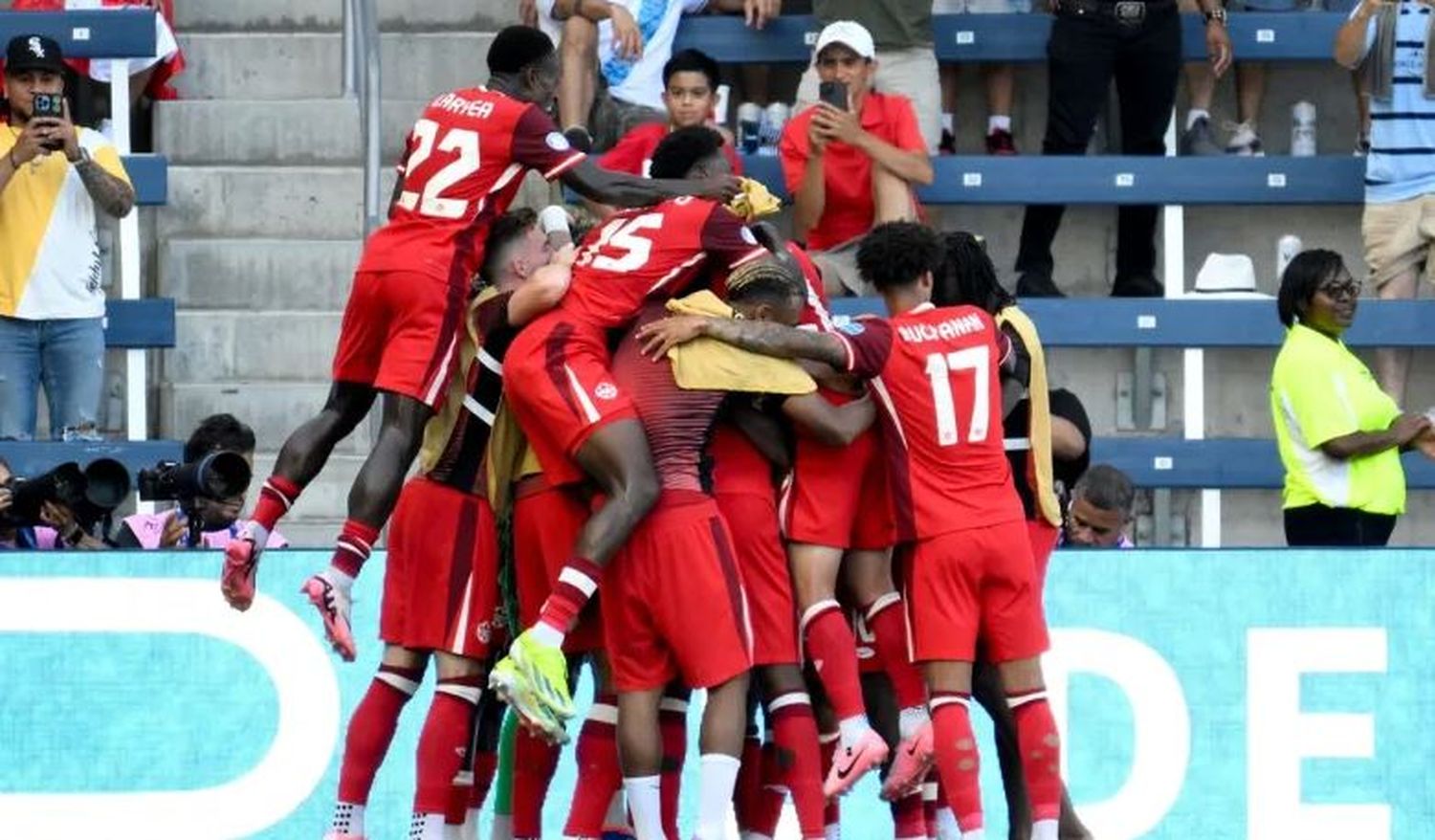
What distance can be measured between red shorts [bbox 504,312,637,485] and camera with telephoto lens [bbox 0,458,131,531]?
7.89 ft

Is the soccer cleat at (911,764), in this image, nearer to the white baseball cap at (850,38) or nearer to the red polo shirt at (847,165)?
the red polo shirt at (847,165)

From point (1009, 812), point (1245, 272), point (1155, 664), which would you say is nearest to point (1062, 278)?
point (1245, 272)

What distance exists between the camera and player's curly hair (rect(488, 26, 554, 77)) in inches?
455

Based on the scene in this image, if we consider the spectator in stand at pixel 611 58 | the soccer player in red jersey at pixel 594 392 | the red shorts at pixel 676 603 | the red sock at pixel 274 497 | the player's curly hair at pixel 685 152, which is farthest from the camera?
the spectator in stand at pixel 611 58

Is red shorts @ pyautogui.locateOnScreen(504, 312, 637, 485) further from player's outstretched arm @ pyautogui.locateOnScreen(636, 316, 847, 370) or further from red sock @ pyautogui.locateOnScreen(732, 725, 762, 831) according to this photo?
red sock @ pyautogui.locateOnScreen(732, 725, 762, 831)

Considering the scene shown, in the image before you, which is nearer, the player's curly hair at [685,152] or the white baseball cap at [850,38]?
the player's curly hair at [685,152]

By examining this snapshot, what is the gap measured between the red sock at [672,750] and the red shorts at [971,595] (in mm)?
803

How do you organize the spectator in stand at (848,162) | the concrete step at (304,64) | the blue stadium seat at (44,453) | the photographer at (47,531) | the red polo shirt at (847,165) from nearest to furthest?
the photographer at (47,531)
the blue stadium seat at (44,453)
the spectator in stand at (848,162)
the red polo shirt at (847,165)
the concrete step at (304,64)

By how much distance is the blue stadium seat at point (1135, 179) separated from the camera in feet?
51.4

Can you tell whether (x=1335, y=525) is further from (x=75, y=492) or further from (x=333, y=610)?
(x=75, y=492)

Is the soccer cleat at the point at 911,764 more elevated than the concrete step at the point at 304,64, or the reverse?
the concrete step at the point at 304,64

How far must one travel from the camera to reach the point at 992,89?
16203 millimetres

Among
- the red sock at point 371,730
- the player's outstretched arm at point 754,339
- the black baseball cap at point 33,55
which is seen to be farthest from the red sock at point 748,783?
the black baseball cap at point 33,55

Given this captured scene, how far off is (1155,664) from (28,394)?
16.4 feet
